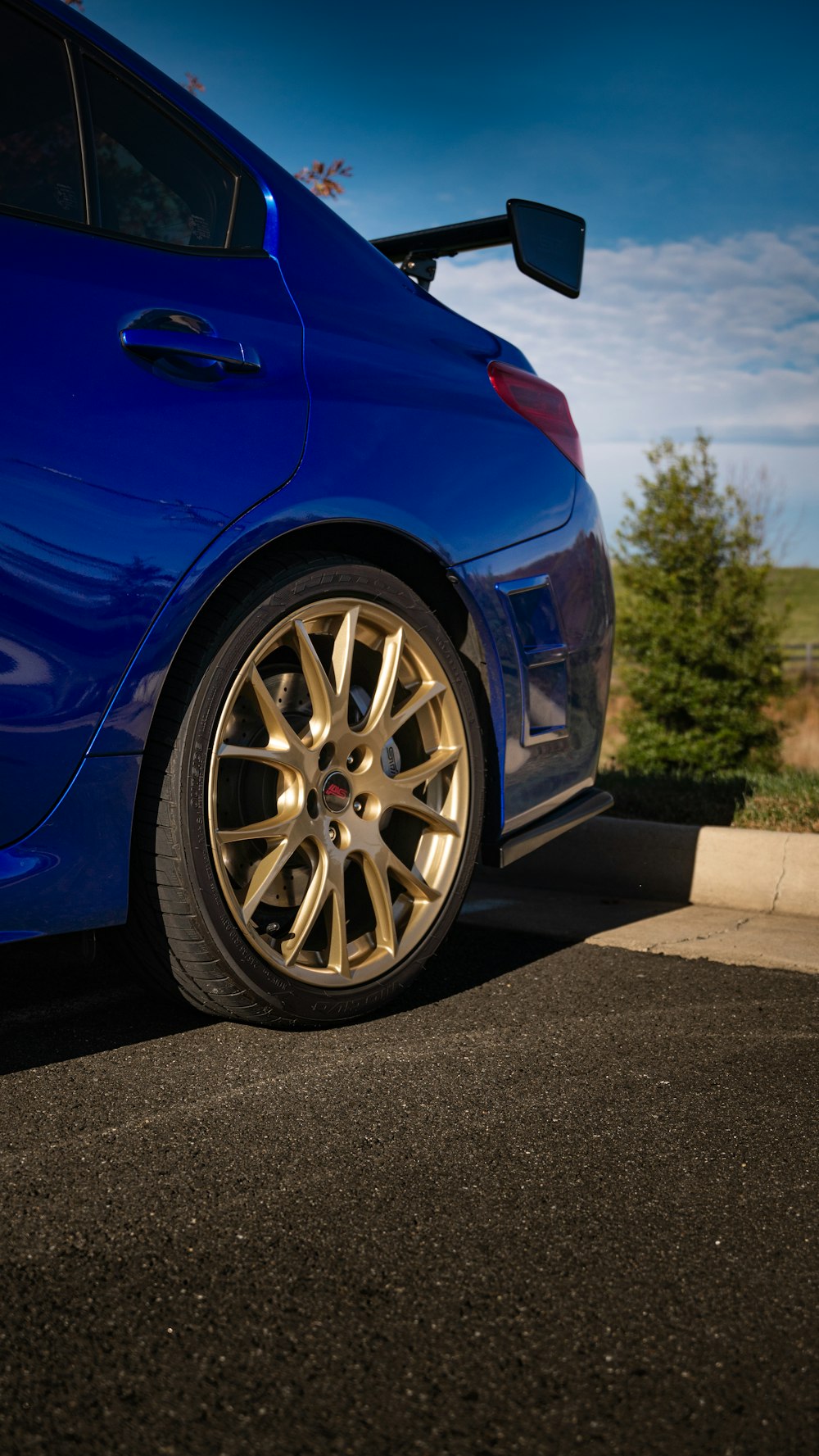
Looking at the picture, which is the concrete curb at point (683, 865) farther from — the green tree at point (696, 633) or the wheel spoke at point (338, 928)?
the green tree at point (696, 633)

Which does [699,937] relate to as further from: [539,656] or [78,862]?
[78,862]

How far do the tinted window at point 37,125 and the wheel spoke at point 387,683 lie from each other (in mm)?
1020

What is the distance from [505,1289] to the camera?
147cm

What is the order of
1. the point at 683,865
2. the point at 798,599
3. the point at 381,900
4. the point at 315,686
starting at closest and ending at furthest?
the point at 315,686 < the point at 381,900 < the point at 683,865 < the point at 798,599

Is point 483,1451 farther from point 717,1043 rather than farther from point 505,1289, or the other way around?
point 717,1043

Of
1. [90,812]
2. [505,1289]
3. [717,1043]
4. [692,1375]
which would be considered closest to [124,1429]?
[505,1289]

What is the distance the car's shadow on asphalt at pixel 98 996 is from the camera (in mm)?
2377

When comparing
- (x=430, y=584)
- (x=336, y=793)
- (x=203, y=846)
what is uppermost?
(x=430, y=584)

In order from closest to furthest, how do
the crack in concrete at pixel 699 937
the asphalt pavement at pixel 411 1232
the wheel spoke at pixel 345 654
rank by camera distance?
the asphalt pavement at pixel 411 1232 < the wheel spoke at pixel 345 654 < the crack in concrete at pixel 699 937

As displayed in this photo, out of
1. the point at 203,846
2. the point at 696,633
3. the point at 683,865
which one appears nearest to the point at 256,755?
the point at 203,846

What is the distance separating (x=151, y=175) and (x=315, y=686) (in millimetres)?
1050

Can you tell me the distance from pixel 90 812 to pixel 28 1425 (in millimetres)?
1027

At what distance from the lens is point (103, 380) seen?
2004 mm

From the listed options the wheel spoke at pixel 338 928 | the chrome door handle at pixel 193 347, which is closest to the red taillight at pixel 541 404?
the chrome door handle at pixel 193 347
